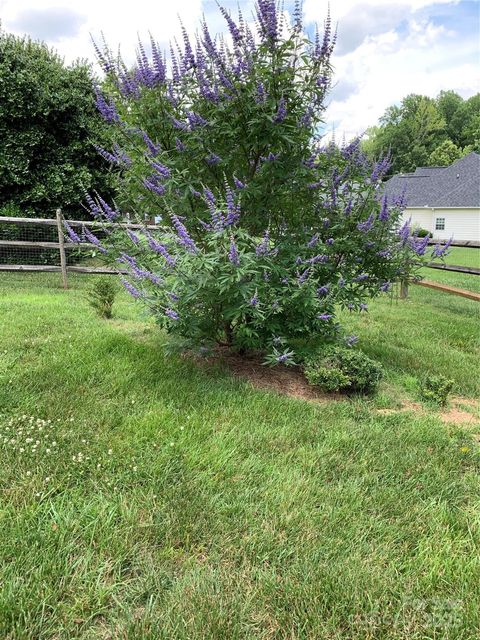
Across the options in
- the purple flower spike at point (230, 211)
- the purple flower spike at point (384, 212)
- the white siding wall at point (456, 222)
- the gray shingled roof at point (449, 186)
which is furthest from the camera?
the gray shingled roof at point (449, 186)

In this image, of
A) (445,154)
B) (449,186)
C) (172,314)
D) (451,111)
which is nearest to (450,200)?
(449,186)

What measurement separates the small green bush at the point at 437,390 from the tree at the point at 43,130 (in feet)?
24.8

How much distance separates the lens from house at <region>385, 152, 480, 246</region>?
3000 centimetres

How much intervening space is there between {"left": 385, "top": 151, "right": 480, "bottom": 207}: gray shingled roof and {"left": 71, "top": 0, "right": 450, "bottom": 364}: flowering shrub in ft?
90.9

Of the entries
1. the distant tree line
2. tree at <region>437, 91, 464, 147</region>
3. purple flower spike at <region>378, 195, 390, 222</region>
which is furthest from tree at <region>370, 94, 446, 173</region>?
purple flower spike at <region>378, 195, 390, 222</region>

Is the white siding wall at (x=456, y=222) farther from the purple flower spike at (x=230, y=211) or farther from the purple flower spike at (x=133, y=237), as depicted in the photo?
the purple flower spike at (x=230, y=211)

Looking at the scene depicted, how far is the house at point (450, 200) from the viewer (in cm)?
3000

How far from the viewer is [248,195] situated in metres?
3.62

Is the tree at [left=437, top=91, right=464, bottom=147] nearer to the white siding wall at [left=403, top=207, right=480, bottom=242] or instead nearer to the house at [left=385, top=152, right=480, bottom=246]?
the house at [left=385, top=152, right=480, bottom=246]

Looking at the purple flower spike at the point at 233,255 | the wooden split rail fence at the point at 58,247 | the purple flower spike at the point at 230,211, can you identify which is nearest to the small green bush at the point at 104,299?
the wooden split rail fence at the point at 58,247

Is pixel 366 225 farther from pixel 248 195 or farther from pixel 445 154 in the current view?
pixel 445 154

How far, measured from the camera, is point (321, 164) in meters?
3.79

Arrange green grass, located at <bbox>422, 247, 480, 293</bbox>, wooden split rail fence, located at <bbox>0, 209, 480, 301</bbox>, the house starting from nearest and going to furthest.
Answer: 1. wooden split rail fence, located at <bbox>0, 209, 480, 301</bbox>
2. green grass, located at <bbox>422, 247, 480, 293</bbox>
3. the house

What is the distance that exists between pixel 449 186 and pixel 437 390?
3430 cm
